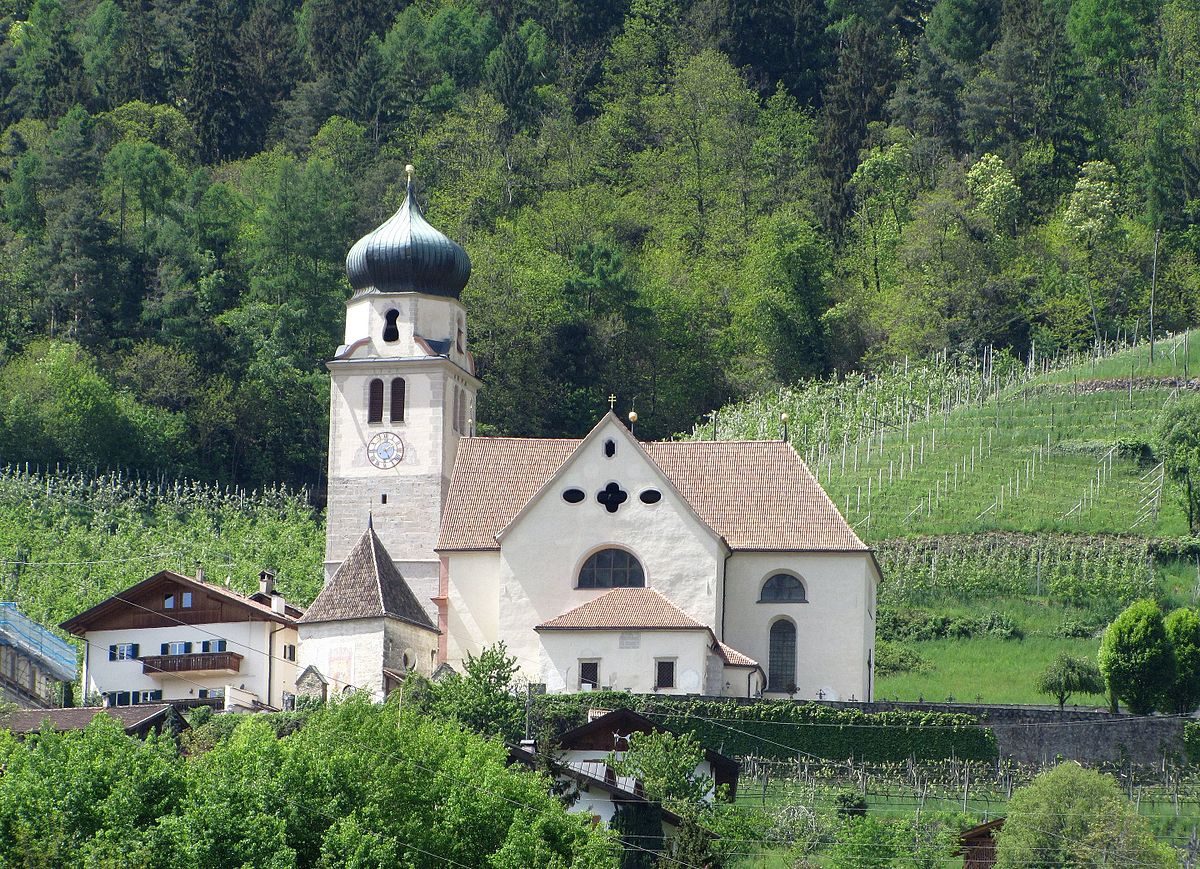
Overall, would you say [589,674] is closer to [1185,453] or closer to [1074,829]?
[1074,829]

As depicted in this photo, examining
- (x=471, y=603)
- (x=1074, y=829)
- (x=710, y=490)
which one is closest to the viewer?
→ (x=1074, y=829)

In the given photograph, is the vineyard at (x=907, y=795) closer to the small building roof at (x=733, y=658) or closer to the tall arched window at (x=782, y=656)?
the small building roof at (x=733, y=658)

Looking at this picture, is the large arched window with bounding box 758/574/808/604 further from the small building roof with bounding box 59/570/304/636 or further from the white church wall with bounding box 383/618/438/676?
the small building roof with bounding box 59/570/304/636

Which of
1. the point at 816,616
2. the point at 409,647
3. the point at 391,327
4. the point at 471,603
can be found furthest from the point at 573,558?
the point at 391,327

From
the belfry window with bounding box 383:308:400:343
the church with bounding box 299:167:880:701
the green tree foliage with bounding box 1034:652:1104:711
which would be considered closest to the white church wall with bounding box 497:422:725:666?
the church with bounding box 299:167:880:701

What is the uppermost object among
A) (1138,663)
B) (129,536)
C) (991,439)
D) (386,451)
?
(991,439)

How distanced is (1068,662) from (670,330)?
4584 centimetres

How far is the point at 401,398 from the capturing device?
8638 cm

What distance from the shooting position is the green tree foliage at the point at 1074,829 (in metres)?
60.8

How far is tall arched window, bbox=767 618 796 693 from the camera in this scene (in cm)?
7975

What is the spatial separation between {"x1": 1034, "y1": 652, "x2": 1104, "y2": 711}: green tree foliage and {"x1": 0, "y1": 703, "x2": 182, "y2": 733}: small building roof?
23.5 meters

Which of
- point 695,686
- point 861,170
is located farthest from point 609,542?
point 861,170

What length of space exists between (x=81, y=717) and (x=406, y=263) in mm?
21633

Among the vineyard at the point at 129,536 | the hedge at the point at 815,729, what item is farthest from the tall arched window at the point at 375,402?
the hedge at the point at 815,729
